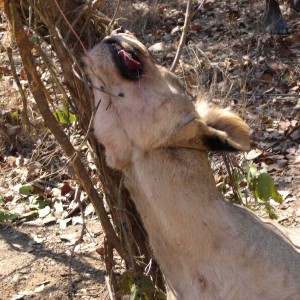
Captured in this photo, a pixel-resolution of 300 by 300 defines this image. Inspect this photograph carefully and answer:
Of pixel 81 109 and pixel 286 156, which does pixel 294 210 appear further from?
pixel 81 109

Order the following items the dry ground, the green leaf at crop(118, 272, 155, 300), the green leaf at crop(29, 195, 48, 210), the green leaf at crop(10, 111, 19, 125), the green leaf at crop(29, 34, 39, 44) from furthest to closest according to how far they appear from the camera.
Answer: the green leaf at crop(10, 111, 19, 125)
the green leaf at crop(29, 195, 48, 210)
the dry ground
the green leaf at crop(29, 34, 39, 44)
the green leaf at crop(118, 272, 155, 300)

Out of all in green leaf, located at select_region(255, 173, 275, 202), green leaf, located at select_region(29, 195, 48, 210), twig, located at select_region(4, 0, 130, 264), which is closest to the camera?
twig, located at select_region(4, 0, 130, 264)

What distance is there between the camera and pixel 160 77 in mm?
2852

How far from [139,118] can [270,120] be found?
3.79 m

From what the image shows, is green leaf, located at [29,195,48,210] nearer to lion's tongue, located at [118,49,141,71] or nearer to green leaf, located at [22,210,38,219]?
green leaf, located at [22,210,38,219]

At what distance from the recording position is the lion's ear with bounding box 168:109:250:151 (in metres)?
2.77

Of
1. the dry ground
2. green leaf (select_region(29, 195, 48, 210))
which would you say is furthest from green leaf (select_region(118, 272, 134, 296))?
green leaf (select_region(29, 195, 48, 210))

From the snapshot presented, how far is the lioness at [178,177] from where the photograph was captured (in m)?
2.75

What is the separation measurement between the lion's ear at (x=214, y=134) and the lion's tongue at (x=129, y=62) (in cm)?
30

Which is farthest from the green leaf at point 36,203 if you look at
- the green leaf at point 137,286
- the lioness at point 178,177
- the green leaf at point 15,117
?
the lioness at point 178,177

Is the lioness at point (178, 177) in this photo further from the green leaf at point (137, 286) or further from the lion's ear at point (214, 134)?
the green leaf at point (137, 286)

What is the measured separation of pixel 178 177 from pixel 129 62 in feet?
1.61

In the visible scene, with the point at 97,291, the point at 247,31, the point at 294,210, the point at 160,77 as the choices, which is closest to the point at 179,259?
the point at 160,77

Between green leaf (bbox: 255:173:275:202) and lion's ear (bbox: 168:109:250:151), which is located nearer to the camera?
lion's ear (bbox: 168:109:250:151)
